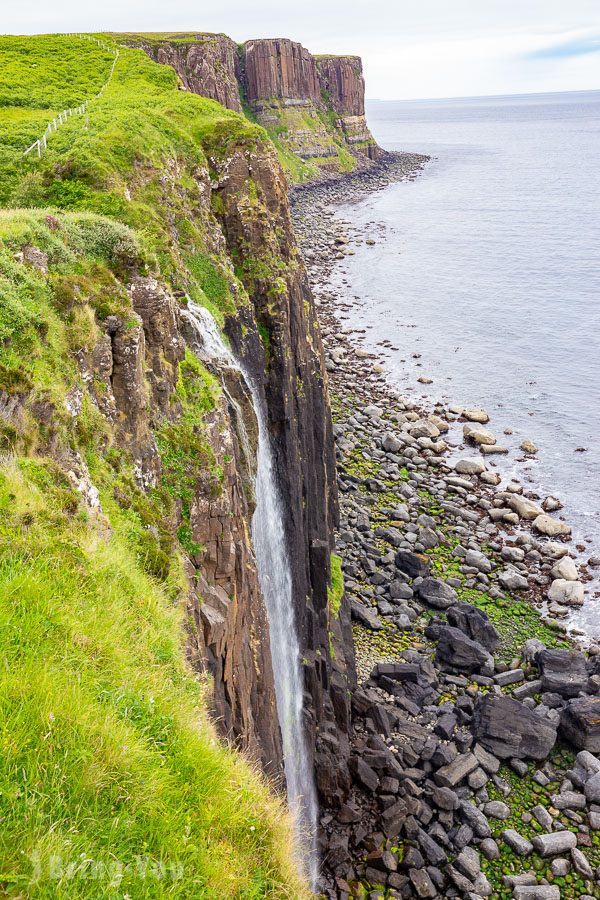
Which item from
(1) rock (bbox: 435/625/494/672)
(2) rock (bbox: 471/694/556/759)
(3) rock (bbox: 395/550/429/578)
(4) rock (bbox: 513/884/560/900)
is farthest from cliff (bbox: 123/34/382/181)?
(4) rock (bbox: 513/884/560/900)

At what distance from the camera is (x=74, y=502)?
9.57m

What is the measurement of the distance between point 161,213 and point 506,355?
53.4m

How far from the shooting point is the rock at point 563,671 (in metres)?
28.8

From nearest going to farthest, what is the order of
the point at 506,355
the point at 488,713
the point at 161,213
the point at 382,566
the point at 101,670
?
the point at 101,670
the point at 161,213
the point at 488,713
the point at 382,566
the point at 506,355

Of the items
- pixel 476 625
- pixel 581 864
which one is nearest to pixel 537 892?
pixel 581 864

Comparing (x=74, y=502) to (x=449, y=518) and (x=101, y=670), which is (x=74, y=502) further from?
(x=449, y=518)

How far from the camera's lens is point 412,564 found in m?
36.5

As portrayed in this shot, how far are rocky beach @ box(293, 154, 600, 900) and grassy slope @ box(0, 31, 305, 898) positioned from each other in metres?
14.5

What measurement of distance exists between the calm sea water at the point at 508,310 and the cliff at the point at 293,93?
27228 mm

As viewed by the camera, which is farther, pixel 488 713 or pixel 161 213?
pixel 488 713

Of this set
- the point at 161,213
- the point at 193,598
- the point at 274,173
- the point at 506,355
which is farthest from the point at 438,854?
the point at 506,355

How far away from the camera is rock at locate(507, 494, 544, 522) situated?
42.9 meters

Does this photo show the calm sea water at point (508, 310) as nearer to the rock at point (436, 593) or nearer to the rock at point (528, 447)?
the rock at point (528, 447)

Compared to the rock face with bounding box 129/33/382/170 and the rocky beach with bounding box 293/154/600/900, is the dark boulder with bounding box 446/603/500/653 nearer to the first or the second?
Answer: the rocky beach with bounding box 293/154/600/900
